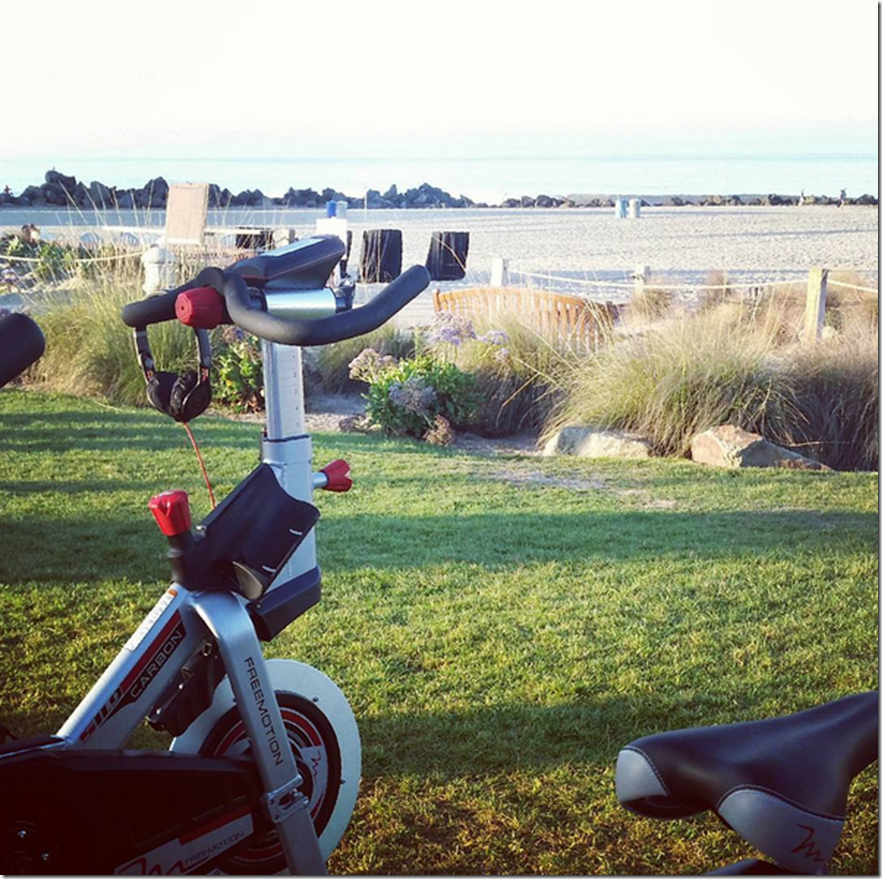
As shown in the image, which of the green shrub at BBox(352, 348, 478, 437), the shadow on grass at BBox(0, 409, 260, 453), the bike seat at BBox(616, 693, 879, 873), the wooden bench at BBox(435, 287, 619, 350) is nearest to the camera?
the bike seat at BBox(616, 693, 879, 873)

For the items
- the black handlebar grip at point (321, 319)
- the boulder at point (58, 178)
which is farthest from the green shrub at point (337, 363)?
the boulder at point (58, 178)

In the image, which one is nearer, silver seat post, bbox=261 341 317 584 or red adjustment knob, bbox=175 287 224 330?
red adjustment knob, bbox=175 287 224 330

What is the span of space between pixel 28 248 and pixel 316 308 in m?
12.6

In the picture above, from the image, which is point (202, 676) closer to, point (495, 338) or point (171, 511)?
point (171, 511)

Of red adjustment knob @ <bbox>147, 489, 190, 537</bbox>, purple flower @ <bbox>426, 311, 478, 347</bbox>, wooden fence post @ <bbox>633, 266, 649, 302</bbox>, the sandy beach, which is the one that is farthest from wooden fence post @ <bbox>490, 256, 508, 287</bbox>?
red adjustment knob @ <bbox>147, 489, 190, 537</bbox>

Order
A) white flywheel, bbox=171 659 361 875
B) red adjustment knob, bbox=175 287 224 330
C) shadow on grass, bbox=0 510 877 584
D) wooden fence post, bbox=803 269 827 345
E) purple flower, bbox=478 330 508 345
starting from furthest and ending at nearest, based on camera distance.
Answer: wooden fence post, bbox=803 269 827 345 < purple flower, bbox=478 330 508 345 < shadow on grass, bbox=0 510 877 584 < white flywheel, bbox=171 659 361 875 < red adjustment knob, bbox=175 287 224 330

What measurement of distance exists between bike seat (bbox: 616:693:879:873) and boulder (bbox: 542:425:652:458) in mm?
4161

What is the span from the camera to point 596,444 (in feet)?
17.7

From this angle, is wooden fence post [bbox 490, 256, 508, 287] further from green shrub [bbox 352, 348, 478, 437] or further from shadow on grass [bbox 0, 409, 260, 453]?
shadow on grass [bbox 0, 409, 260, 453]

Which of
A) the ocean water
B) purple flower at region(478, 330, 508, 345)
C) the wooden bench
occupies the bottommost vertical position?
purple flower at region(478, 330, 508, 345)

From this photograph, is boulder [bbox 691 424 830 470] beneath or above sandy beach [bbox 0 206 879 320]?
beneath

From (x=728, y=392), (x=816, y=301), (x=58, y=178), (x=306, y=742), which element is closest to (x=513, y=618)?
(x=306, y=742)

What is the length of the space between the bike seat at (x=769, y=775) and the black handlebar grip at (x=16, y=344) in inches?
31.1

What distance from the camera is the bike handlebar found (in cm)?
121
